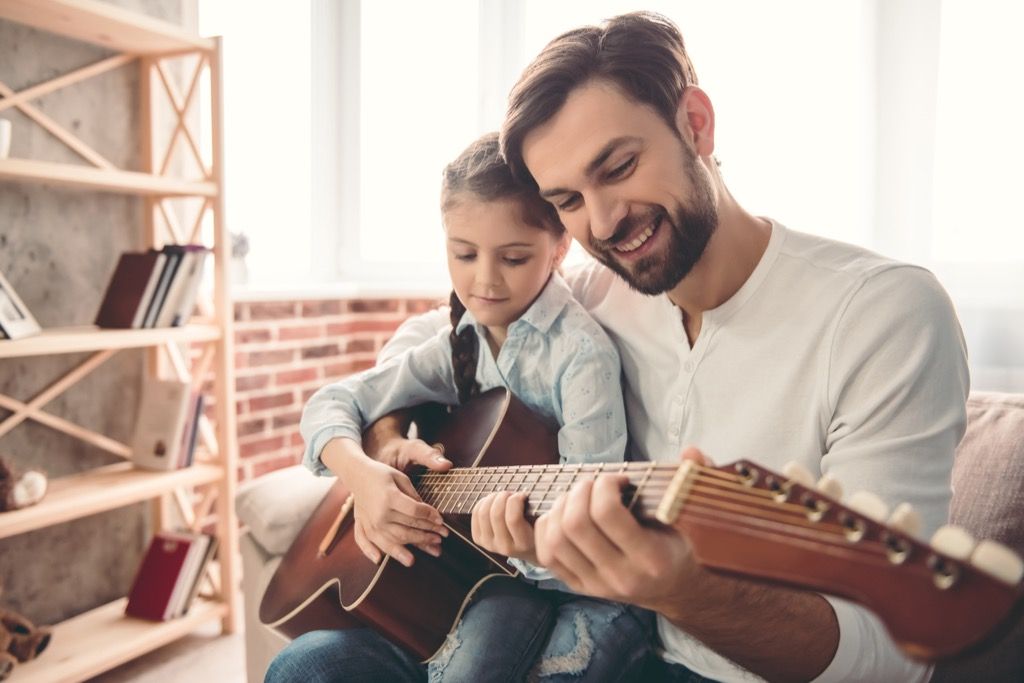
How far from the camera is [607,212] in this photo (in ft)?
3.76

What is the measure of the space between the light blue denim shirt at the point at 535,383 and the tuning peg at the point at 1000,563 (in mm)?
723

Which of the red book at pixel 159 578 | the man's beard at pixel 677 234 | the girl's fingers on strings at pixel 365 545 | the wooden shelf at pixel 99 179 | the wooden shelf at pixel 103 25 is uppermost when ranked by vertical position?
the wooden shelf at pixel 103 25

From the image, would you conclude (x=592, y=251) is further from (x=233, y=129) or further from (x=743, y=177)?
(x=233, y=129)

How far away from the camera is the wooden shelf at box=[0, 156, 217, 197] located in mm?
1946

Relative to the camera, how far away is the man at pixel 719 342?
0.88 metres

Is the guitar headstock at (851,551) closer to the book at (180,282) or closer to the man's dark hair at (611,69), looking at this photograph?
the man's dark hair at (611,69)

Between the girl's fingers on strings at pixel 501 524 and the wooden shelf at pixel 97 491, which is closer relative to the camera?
the girl's fingers on strings at pixel 501 524

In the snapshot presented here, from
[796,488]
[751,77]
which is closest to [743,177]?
[751,77]

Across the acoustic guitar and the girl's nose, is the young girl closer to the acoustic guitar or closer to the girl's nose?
the girl's nose

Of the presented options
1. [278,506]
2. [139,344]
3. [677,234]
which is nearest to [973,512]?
[677,234]

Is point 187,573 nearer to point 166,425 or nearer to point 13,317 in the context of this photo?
point 166,425

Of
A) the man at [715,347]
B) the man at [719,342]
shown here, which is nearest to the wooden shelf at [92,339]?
the man at [715,347]

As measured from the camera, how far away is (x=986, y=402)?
145cm

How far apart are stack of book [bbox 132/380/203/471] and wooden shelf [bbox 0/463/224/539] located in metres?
0.04
